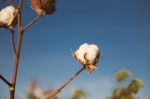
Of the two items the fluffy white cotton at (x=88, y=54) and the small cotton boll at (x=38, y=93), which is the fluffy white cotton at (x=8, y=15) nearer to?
the fluffy white cotton at (x=88, y=54)

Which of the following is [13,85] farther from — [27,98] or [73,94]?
[73,94]

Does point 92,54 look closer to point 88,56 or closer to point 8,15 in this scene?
point 88,56

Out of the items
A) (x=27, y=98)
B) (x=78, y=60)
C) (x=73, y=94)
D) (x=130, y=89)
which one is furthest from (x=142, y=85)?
(x=78, y=60)

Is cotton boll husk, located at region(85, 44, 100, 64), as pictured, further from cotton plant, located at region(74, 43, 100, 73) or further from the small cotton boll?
the small cotton boll

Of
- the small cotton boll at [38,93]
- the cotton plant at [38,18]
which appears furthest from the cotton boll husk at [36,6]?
the small cotton boll at [38,93]

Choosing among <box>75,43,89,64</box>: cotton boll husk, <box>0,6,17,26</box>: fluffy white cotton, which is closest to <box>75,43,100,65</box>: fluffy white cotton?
<box>75,43,89,64</box>: cotton boll husk

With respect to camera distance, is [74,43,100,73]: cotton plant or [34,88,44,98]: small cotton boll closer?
[74,43,100,73]: cotton plant
